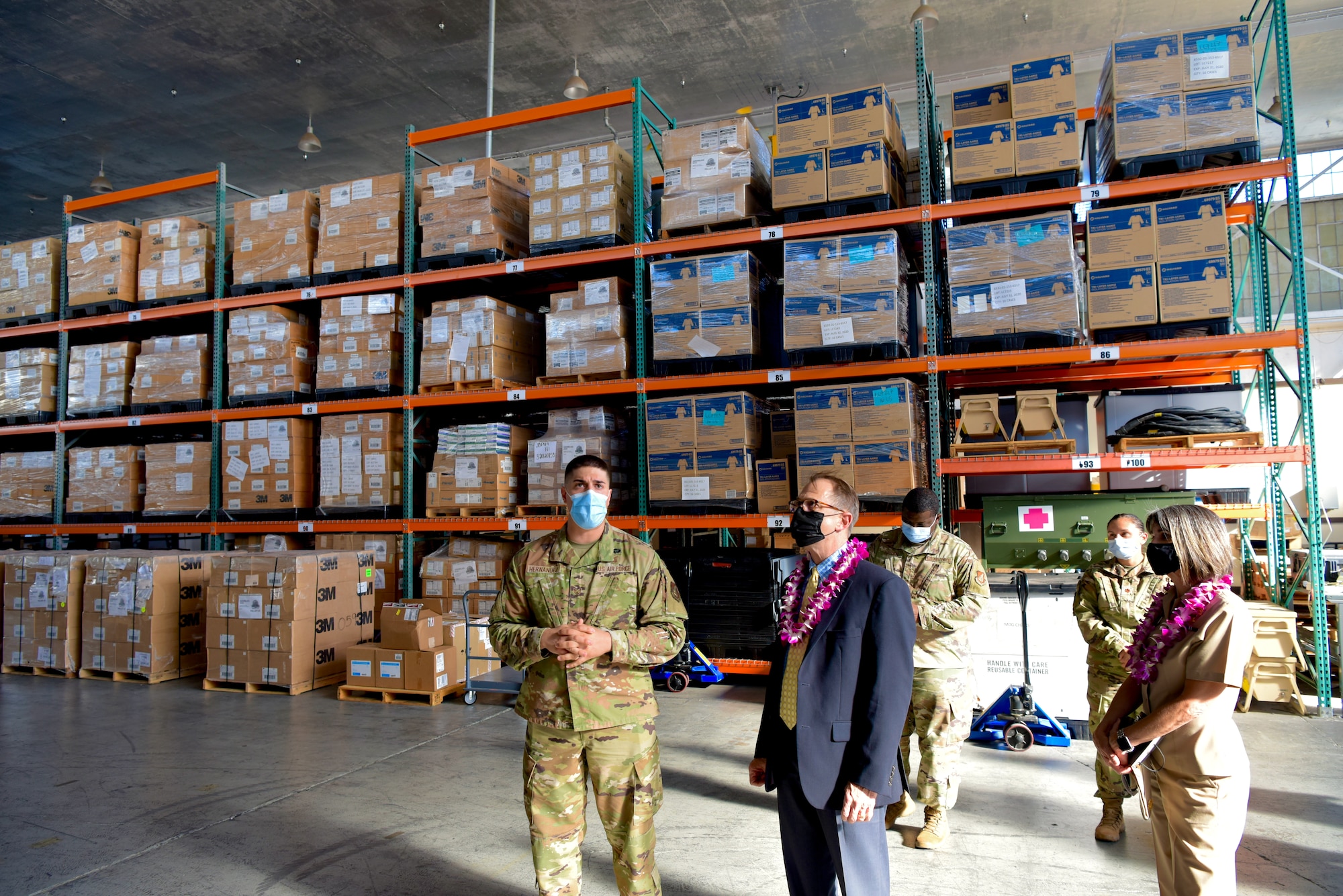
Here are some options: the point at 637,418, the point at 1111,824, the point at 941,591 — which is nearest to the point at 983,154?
the point at 637,418

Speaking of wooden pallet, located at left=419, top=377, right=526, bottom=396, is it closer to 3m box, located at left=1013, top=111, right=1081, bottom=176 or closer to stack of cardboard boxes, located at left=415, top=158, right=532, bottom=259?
stack of cardboard boxes, located at left=415, top=158, right=532, bottom=259

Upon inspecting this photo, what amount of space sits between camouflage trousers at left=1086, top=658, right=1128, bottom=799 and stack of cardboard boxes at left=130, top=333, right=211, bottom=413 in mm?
9978

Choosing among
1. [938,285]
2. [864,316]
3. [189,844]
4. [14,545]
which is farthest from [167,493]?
[938,285]

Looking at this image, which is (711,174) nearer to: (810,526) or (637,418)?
(637,418)

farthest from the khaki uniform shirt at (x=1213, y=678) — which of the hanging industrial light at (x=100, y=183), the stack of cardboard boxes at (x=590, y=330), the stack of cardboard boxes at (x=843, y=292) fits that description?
the hanging industrial light at (x=100, y=183)

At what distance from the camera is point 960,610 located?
426 centimetres

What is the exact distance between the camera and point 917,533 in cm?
453

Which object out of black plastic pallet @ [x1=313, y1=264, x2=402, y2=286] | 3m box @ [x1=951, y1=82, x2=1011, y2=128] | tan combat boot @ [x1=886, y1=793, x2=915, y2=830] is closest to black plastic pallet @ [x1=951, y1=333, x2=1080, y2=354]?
3m box @ [x1=951, y1=82, x2=1011, y2=128]

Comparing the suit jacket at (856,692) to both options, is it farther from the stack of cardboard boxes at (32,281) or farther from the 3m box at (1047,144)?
the stack of cardboard boxes at (32,281)

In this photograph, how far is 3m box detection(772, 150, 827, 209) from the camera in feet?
24.7

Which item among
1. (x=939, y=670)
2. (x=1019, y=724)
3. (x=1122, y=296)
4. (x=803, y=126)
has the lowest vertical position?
(x=1019, y=724)

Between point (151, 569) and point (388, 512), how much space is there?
230 centimetres

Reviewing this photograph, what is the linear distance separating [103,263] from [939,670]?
11331mm

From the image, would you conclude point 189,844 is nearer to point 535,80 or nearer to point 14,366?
point 14,366
